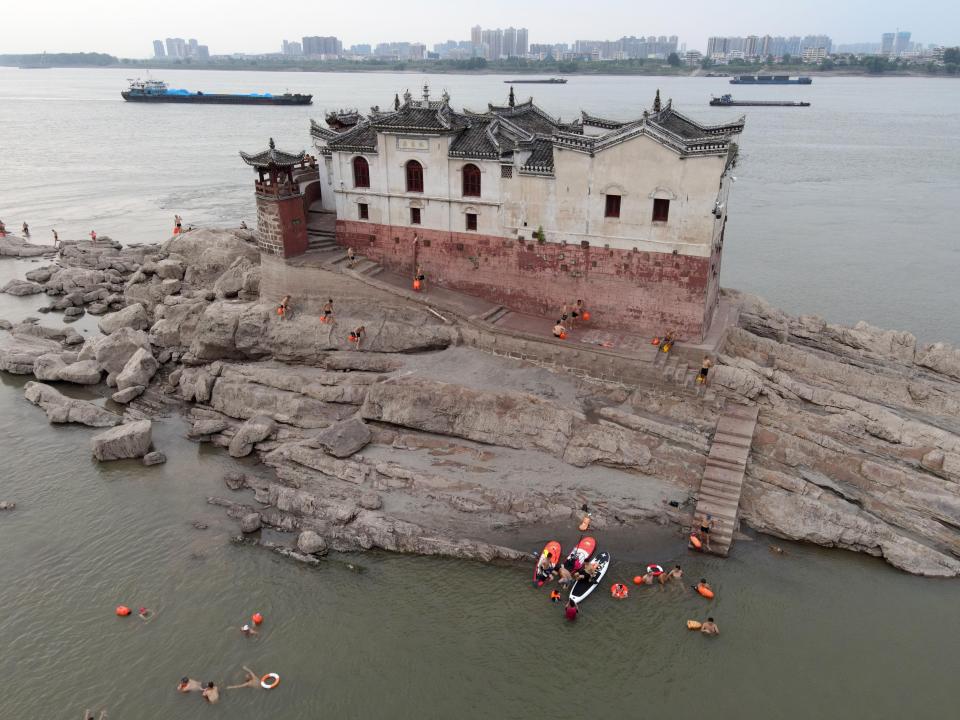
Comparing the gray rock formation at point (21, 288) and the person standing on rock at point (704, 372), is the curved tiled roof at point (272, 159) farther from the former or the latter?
the gray rock formation at point (21, 288)

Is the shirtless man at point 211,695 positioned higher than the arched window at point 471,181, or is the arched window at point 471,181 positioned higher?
the arched window at point 471,181

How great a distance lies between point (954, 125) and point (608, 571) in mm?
149425

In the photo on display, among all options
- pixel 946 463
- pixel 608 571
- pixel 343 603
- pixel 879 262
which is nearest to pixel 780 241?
pixel 879 262

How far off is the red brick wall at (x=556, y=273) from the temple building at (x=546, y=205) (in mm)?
58

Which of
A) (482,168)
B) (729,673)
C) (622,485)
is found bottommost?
(729,673)

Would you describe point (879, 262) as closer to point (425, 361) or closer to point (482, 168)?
point (482, 168)

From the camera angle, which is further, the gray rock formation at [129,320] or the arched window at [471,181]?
the gray rock formation at [129,320]

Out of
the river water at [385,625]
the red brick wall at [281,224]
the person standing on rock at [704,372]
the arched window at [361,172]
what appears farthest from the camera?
the arched window at [361,172]

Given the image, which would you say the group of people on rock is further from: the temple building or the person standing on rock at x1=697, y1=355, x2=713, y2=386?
the person standing on rock at x1=697, y1=355, x2=713, y2=386

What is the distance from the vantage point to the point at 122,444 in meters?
30.8

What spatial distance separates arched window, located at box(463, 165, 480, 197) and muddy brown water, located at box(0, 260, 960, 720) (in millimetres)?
17541

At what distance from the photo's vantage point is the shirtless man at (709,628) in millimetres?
22500

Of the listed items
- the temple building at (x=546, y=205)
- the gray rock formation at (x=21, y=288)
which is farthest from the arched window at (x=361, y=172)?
the gray rock formation at (x=21, y=288)

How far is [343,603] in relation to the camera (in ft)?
77.6
